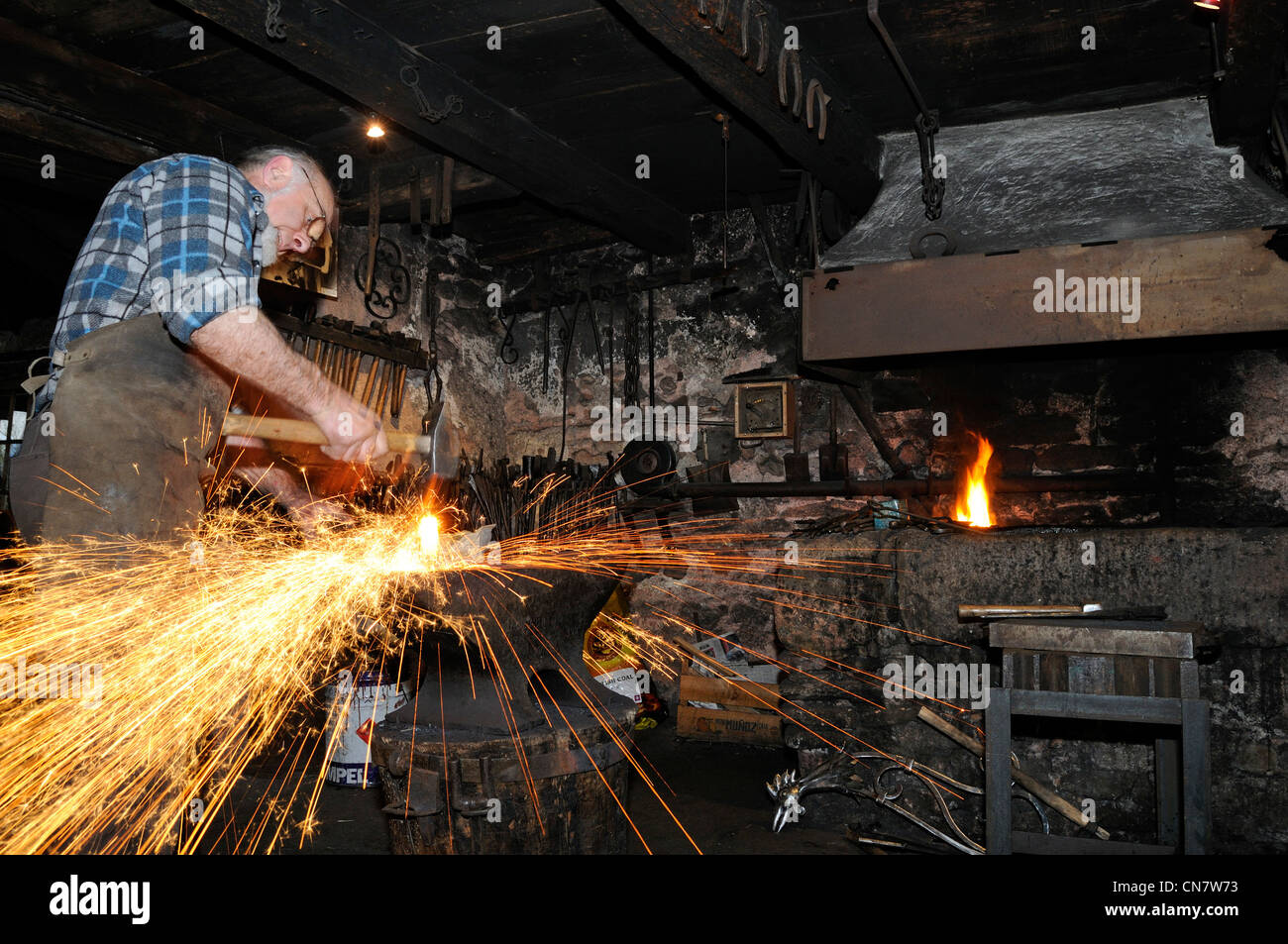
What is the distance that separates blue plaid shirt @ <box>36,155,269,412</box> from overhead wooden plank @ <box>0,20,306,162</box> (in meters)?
1.92

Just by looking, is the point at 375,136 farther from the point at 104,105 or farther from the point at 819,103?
the point at 819,103

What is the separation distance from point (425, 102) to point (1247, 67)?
324cm

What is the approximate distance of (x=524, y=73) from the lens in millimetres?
4211

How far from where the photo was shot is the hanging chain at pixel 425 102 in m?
3.89

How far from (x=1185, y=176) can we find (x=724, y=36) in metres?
2.22

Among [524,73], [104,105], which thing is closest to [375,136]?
[524,73]

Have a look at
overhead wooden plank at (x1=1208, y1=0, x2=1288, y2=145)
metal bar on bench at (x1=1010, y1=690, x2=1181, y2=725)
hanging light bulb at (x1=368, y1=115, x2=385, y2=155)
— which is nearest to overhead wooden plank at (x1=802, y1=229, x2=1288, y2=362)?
overhead wooden plank at (x1=1208, y1=0, x2=1288, y2=145)

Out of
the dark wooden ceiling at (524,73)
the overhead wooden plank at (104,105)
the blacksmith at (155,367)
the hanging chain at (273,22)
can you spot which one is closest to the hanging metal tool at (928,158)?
the dark wooden ceiling at (524,73)

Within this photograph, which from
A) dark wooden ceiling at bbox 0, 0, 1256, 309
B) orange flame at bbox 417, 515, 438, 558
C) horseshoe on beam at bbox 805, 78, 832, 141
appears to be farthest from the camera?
horseshoe on beam at bbox 805, 78, 832, 141

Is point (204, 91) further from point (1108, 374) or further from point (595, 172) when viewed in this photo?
point (1108, 374)

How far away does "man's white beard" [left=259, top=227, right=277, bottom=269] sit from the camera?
2.64 meters

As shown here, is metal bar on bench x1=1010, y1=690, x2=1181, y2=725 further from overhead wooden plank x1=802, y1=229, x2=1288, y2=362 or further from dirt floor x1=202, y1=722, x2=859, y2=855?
overhead wooden plank x1=802, y1=229, x2=1288, y2=362

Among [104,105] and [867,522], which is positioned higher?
[104,105]

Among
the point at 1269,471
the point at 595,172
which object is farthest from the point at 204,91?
the point at 1269,471
